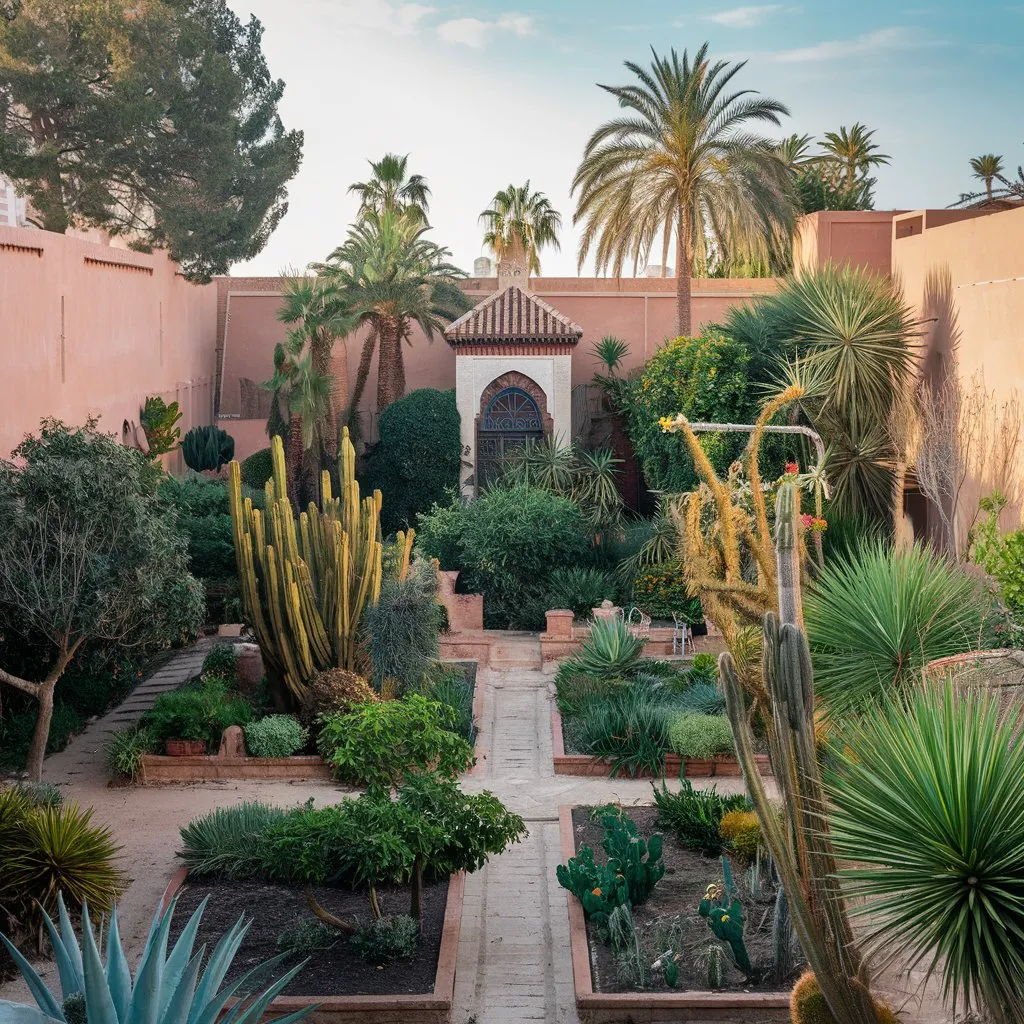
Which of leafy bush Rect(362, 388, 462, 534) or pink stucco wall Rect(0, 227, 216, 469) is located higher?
pink stucco wall Rect(0, 227, 216, 469)

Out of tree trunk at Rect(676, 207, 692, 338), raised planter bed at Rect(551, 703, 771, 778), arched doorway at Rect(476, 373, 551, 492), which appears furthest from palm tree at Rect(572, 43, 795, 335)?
raised planter bed at Rect(551, 703, 771, 778)

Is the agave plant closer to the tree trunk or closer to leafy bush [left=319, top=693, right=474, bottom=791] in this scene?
leafy bush [left=319, top=693, right=474, bottom=791]

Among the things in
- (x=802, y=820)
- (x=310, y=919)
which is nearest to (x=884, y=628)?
(x=802, y=820)

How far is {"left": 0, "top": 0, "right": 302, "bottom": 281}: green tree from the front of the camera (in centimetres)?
2548

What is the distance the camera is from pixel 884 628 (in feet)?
32.6

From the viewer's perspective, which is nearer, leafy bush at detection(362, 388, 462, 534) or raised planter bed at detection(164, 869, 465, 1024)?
raised planter bed at detection(164, 869, 465, 1024)

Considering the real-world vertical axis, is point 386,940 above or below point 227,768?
below

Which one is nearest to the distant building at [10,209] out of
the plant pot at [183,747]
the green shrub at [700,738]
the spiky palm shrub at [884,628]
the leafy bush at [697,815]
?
the plant pot at [183,747]

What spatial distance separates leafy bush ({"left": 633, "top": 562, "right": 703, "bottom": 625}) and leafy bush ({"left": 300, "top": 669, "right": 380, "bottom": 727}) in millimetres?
5919

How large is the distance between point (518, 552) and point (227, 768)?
7.19 meters

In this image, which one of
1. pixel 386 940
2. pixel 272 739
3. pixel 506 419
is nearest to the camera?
pixel 386 940

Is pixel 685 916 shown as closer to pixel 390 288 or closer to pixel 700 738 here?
pixel 700 738

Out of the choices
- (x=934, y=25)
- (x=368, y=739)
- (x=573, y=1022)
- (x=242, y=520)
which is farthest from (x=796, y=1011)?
(x=934, y=25)

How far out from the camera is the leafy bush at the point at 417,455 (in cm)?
2239
